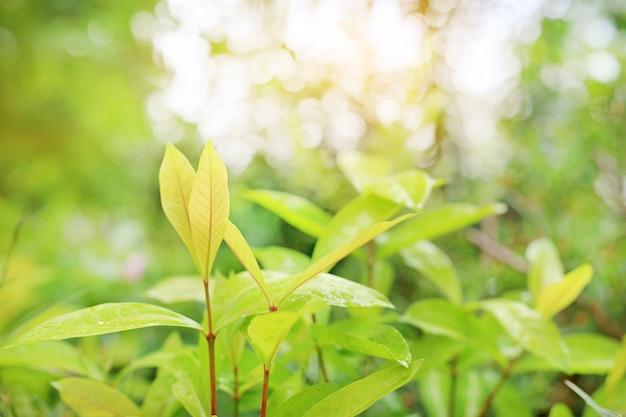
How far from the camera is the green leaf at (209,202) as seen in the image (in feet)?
0.87

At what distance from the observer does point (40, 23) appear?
95.0 inches

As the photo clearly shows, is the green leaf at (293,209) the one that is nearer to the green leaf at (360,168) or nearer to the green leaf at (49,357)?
the green leaf at (360,168)

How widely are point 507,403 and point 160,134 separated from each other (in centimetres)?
137

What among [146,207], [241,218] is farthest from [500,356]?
[146,207]

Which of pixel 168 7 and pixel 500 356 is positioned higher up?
pixel 168 7

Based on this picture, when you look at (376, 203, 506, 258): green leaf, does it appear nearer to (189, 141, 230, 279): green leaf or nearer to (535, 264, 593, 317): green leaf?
(535, 264, 593, 317): green leaf

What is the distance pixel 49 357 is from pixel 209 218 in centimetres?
23

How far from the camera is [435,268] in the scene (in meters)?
0.49

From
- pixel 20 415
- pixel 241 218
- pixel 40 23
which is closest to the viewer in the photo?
pixel 20 415

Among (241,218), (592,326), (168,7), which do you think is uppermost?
(168,7)

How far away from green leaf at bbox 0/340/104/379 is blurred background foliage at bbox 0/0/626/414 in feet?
0.17

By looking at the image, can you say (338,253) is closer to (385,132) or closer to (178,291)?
(178,291)

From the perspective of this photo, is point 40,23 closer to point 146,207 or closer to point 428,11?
point 146,207

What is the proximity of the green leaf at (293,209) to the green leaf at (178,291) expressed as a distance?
84 millimetres
